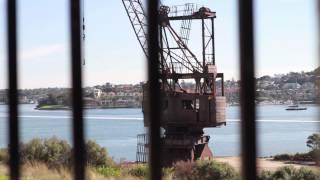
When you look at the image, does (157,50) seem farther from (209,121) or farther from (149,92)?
(209,121)

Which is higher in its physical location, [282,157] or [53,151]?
[53,151]

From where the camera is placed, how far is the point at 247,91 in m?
1.21

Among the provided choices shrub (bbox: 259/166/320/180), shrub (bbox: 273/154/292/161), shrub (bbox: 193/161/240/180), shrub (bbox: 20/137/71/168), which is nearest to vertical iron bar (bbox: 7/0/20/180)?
shrub (bbox: 259/166/320/180)

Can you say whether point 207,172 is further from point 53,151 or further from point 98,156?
point 53,151

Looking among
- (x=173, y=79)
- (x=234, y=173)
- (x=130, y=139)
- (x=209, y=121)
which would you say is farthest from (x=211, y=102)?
(x=130, y=139)

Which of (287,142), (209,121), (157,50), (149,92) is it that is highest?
(157,50)

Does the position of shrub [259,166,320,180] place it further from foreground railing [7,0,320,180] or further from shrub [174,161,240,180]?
foreground railing [7,0,320,180]

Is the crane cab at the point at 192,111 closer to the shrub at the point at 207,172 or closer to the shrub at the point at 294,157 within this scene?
the shrub at the point at 294,157

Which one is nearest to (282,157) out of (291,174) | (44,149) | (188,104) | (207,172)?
(188,104)

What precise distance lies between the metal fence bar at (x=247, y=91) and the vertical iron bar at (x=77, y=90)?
0.43m

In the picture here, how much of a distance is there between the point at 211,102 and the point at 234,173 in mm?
11586

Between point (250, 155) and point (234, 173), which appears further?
point (234, 173)

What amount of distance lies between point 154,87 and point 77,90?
8.5 inches

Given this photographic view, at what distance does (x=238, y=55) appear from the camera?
1.23 metres
